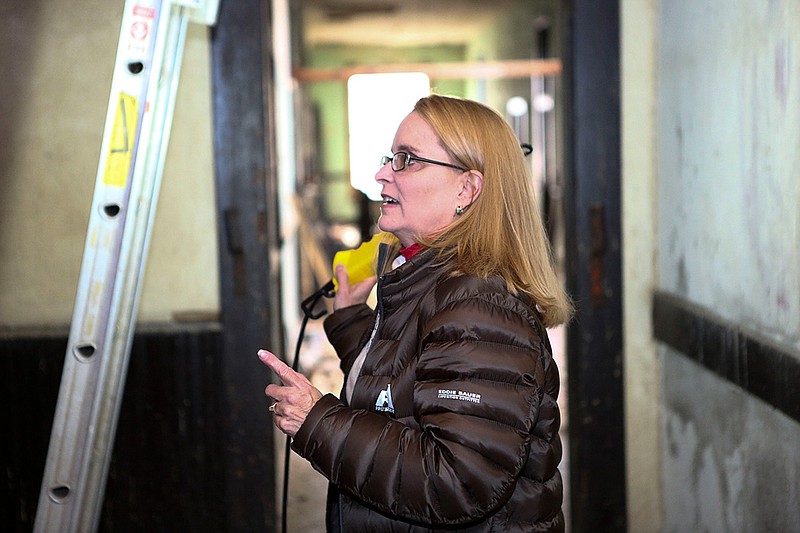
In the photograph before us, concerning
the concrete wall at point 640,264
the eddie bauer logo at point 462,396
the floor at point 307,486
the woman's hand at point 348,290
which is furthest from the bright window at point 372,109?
the eddie bauer logo at point 462,396

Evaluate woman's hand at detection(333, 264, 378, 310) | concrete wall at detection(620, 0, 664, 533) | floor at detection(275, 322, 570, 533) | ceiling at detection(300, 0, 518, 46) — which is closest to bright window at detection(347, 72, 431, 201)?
ceiling at detection(300, 0, 518, 46)

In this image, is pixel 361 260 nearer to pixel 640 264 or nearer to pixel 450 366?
pixel 450 366

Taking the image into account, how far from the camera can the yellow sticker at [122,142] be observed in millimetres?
1782

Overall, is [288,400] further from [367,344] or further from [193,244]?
[193,244]

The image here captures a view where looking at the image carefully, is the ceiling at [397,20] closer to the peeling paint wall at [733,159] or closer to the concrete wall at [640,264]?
the concrete wall at [640,264]

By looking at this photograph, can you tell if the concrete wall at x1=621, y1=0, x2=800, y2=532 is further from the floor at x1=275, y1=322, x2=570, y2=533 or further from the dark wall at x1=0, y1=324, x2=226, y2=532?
the dark wall at x1=0, y1=324, x2=226, y2=532

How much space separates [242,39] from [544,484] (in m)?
1.70

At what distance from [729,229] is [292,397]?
131 cm

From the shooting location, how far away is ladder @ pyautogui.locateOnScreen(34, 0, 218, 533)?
5.80 ft

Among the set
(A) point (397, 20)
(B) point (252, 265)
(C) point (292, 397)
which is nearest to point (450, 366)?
(C) point (292, 397)

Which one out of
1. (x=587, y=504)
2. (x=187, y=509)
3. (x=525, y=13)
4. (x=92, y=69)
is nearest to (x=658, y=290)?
(x=587, y=504)

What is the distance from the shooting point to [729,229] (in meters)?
2.27

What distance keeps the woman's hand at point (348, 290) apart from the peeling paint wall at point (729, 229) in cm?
89

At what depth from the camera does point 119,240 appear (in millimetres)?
1782
